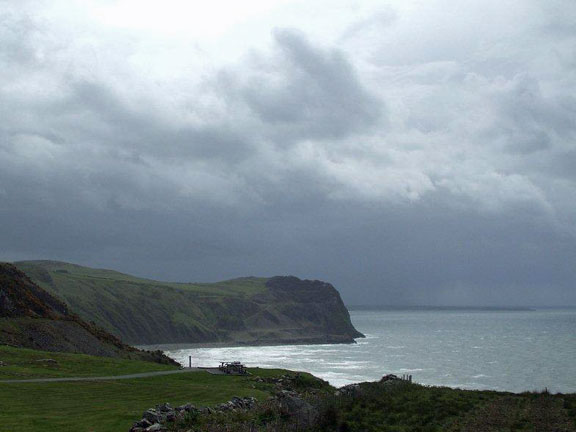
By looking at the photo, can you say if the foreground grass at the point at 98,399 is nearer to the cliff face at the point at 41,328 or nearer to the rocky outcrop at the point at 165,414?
the rocky outcrop at the point at 165,414

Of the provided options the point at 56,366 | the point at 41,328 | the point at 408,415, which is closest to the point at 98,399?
the point at 56,366

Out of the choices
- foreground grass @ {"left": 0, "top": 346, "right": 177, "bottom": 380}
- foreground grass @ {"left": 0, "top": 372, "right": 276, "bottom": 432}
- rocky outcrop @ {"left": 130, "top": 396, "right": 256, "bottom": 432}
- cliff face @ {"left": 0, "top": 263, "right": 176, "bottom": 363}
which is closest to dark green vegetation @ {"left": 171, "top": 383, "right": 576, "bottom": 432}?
rocky outcrop @ {"left": 130, "top": 396, "right": 256, "bottom": 432}

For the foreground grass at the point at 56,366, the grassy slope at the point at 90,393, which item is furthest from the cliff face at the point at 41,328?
the grassy slope at the point at 90,393

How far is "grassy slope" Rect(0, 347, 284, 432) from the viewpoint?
97.4 feet

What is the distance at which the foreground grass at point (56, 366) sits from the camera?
4762 cm

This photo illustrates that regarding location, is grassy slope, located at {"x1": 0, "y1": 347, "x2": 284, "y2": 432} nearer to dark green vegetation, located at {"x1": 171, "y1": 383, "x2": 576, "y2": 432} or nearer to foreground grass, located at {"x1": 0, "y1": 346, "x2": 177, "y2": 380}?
foreground grass, located at {"x1": 0, "y1": 346, "x2": 177, "y2": 380}

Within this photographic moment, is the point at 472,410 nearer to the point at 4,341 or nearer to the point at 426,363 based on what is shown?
the point at 4,341

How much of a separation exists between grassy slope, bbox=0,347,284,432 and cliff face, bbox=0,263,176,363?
13749 millimetres

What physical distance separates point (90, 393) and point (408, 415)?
2241 cm

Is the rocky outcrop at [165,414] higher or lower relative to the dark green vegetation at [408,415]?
higher

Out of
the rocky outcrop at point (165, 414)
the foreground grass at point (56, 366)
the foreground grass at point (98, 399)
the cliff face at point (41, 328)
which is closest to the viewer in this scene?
the rocky outcrop at point (165, 414)

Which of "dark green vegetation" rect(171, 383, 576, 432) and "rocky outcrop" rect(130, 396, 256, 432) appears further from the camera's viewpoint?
"dark green vegetation" rect(171, 383, 576, 432)

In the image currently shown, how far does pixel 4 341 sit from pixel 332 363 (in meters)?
91.1

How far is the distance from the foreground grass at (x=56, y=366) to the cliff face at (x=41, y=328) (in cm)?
1269
